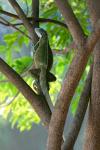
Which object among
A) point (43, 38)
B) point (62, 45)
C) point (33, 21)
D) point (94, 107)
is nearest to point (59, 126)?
point (94, 107)

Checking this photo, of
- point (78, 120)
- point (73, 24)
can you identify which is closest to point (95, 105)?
point (78, 120)

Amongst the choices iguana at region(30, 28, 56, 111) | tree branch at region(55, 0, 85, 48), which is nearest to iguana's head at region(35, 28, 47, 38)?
iguana at region(30, 28, 56, 111)

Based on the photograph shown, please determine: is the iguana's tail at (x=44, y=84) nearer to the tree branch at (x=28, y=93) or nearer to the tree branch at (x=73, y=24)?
the tree branch at (x=28, y=93)

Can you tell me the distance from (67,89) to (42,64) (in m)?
0.16

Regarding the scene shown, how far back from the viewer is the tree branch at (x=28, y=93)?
81 centimetres

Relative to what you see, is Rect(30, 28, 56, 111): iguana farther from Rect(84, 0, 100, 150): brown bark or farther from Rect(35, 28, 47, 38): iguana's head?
Rect(84, 0, 100, 150): brown bark

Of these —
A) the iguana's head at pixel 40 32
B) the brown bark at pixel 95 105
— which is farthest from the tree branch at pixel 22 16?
the brown bark at pixel 95 105

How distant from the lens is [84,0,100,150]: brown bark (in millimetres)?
808

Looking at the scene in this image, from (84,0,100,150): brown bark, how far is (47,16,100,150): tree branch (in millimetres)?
90

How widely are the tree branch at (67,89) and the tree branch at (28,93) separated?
7 cm

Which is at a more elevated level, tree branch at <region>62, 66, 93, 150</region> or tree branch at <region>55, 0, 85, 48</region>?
tree branch at <region>55, 0, 85, 48</region>

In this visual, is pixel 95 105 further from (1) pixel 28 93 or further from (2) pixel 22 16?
(2) pixel 22 16

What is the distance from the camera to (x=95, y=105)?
808mm

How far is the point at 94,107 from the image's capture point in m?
0.81
